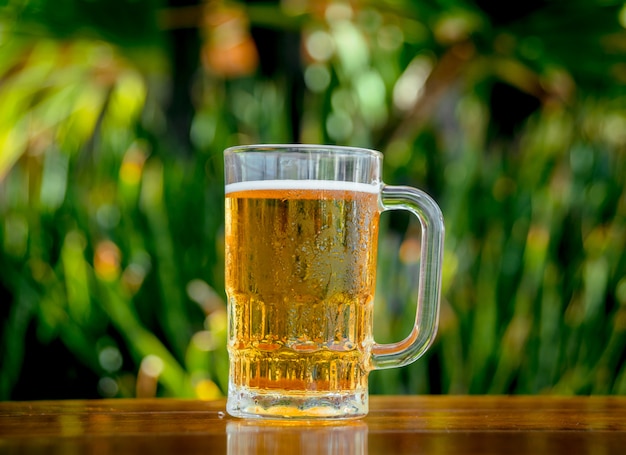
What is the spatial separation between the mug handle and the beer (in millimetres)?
35

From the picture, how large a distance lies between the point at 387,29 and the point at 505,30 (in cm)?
39

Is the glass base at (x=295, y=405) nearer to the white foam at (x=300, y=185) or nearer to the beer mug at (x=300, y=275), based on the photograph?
the beer mug at (x=300, y=275)

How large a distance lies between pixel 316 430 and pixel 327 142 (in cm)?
166

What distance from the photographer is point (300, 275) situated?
0.86 m

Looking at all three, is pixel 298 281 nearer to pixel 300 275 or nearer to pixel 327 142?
pixel 300 275

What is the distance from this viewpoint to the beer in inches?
33.9

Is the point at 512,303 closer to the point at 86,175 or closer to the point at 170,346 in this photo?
the point at 170,346

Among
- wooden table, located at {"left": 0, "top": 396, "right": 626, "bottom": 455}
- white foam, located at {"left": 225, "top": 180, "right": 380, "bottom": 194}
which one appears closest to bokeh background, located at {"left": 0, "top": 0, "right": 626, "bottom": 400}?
wooden table, located at {"left": 0, "top": 396, "right": 626, "bottom": 455}

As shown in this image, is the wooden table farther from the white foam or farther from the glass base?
the white foam

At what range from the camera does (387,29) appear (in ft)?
8.86

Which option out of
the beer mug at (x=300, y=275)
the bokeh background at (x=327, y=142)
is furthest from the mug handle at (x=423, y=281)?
the bokeh background at (x=327, y=142)

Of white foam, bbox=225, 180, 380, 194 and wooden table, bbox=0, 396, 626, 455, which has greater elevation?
white foam, bbox=225, 180, 380, 194

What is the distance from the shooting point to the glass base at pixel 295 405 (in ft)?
2.82

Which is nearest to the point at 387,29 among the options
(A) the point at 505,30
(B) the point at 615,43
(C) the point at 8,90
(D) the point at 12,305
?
(A) the point at 505,30
